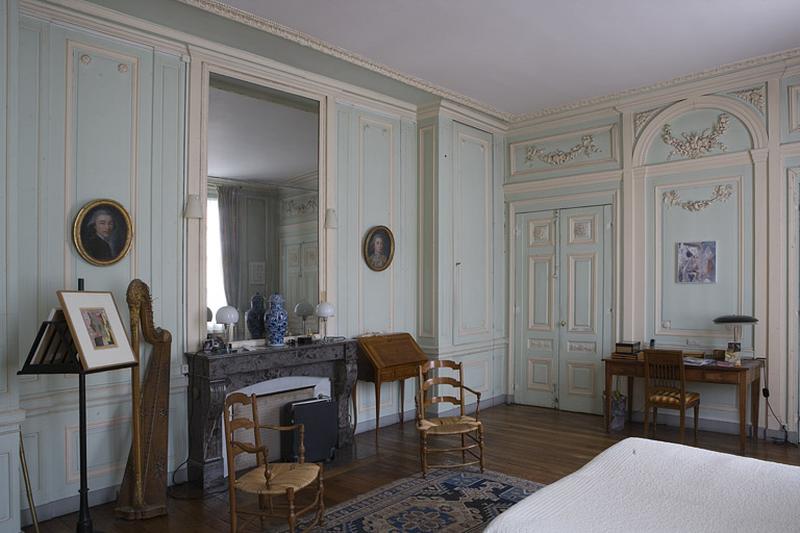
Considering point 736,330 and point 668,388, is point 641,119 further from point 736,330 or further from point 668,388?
point 668,388

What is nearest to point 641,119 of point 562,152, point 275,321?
point 562,152

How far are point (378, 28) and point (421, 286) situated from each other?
2.77m

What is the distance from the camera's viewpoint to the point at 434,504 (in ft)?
12.5

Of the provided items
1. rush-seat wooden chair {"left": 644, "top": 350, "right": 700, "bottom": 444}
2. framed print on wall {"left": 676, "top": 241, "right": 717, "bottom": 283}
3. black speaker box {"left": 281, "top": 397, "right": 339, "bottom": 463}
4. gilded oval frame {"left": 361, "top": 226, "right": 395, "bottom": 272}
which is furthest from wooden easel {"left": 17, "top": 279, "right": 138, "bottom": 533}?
framed print on wall {"left": 676, "top": 241, "right": 717, "bottom": 283}

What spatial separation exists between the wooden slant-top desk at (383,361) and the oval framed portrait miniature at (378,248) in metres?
0.74

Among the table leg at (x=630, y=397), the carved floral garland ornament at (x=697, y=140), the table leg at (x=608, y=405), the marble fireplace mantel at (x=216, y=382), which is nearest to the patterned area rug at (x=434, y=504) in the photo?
the marble fireplace mantel at (x=216, y=382)

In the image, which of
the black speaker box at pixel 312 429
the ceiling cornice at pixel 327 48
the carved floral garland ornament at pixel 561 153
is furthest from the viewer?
the carved floral garland ornament at pixel 561 153

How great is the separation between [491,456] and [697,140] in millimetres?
3651

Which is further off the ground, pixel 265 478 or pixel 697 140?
pixel 697 140

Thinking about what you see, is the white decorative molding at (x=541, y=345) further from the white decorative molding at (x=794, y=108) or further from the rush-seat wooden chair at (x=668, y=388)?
the white decorative molding at (x=794, y=108)

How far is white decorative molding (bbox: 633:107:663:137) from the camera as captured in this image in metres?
5.98

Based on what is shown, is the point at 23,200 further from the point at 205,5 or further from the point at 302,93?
the point at 302,93

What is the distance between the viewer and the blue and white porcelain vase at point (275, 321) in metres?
4.70

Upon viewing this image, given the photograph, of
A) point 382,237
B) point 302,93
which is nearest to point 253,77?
point 302,93
